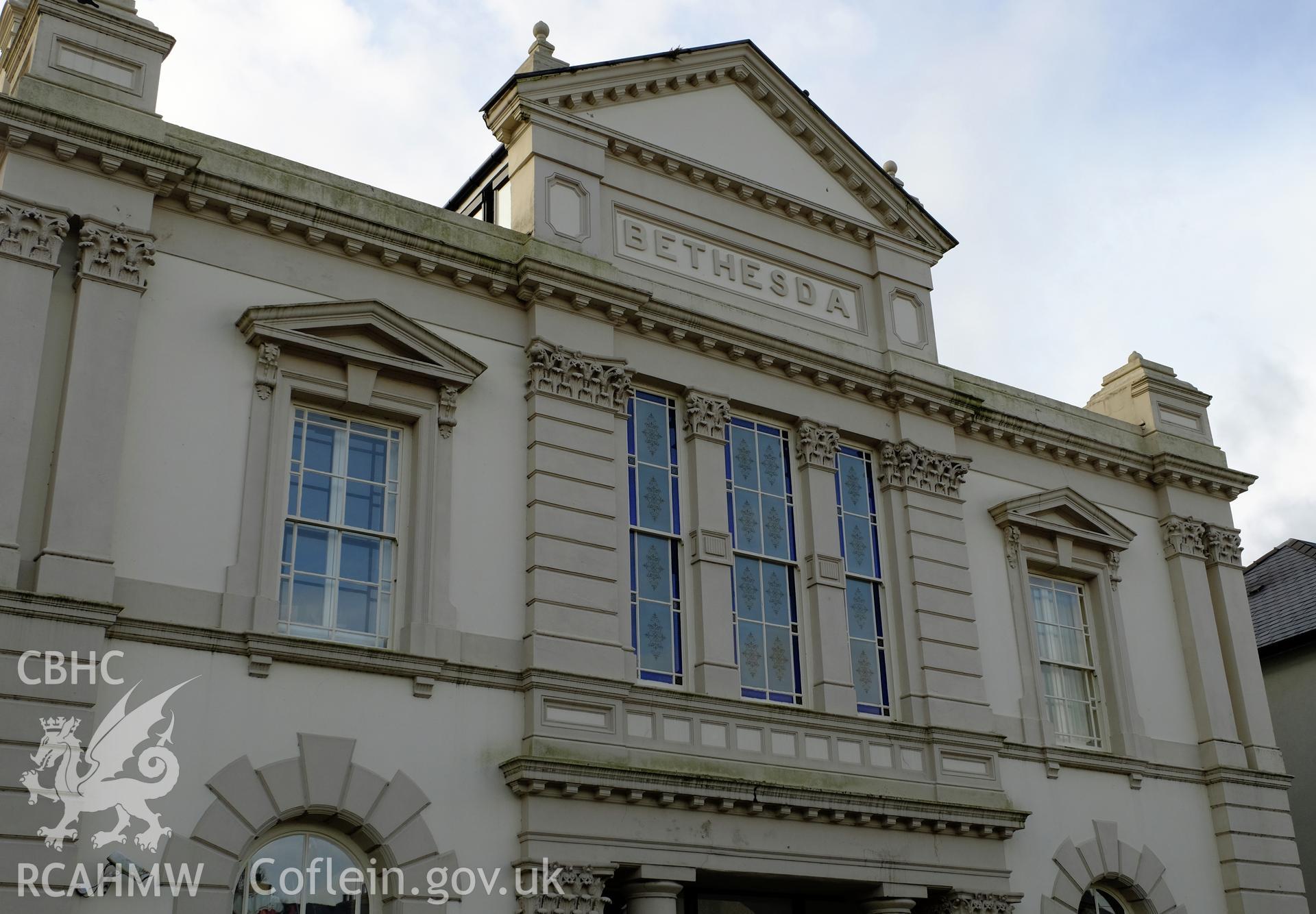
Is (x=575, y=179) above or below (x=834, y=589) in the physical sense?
above

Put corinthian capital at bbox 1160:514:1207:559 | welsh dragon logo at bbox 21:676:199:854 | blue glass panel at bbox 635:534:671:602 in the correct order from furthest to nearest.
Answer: corinthian capital at bbox 1160:514:1207:559
blue glass panel at bbox 635:534:671:602
welsh dragon logo at bbox 21:676:199:854

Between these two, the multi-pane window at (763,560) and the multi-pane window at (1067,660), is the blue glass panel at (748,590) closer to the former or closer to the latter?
the multi-pane window at (763,560)

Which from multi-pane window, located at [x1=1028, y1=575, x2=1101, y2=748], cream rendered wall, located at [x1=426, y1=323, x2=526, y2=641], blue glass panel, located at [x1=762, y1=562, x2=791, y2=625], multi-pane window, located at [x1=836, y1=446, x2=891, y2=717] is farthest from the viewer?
multi-pane window, located at [x1=1028, y1=575, x2=1101, y2=748]

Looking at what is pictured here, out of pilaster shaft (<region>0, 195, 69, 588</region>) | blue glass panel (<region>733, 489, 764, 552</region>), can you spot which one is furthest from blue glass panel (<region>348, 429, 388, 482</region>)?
blue glass panel (<region>733, 489, 764, 552</region>)

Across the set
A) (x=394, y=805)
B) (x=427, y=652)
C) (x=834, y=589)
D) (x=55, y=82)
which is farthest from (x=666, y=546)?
(x=55, y=82)

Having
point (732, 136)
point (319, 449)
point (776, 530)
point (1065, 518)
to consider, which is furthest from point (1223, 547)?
point (319, 449)

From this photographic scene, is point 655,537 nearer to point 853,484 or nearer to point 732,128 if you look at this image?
point 853,484

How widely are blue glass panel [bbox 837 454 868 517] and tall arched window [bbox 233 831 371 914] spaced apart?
8.15m

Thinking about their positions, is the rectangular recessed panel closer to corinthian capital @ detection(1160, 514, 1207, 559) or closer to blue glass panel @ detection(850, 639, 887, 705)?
blue glass panel @ detection(850, 639, 887, 705)

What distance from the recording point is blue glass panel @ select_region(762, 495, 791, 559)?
738 inches

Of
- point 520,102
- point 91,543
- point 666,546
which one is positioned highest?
point 520,102

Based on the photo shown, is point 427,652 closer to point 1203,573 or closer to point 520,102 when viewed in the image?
point 520,102

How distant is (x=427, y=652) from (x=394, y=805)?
161 centimetres

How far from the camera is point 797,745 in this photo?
690 inches
